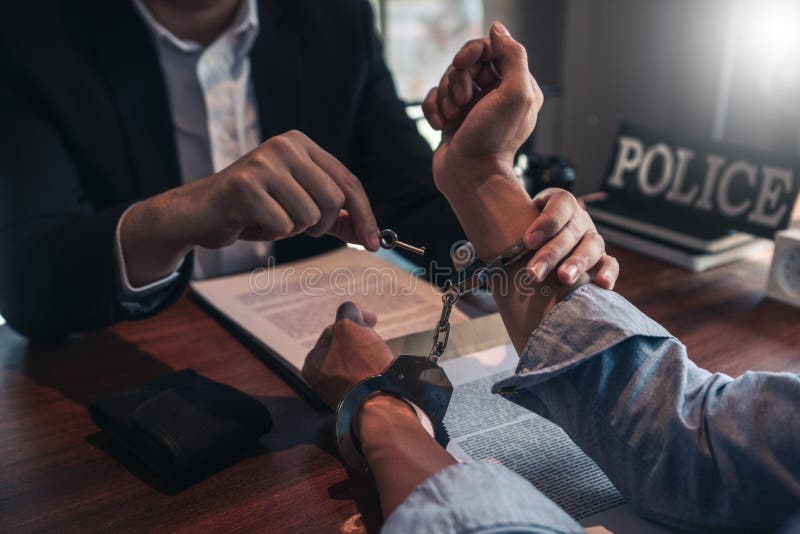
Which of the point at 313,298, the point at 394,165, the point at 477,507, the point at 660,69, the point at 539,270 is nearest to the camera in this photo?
the point at 477,507

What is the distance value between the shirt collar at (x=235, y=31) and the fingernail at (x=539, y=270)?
658 mm

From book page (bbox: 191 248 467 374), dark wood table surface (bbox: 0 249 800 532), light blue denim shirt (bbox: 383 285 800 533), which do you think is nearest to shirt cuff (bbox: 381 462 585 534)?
light blue denim shirt (bbox: 383 285 800 533)

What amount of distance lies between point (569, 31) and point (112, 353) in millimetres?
1341

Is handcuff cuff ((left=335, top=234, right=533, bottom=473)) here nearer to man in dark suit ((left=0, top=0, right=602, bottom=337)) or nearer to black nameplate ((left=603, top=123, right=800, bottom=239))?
man in dark suit ((left=0, top=0, right=602, bottom=337))

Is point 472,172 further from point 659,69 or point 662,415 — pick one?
point 659,69

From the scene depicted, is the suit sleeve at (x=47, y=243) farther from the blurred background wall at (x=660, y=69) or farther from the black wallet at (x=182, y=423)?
the blurred background wall at (x=660, y=69)

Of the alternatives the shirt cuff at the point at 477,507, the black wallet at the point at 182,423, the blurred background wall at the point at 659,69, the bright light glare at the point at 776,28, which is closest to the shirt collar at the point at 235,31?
the blurred background wall at the point at 659,69

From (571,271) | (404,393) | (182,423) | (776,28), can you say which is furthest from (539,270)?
(776,28)

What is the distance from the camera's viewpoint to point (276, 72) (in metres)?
1.04

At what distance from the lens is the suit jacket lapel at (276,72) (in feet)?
3.37

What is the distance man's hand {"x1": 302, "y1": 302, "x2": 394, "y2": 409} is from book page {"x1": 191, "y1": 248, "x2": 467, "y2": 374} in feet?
0.16

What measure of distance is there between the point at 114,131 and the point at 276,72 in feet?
0.86

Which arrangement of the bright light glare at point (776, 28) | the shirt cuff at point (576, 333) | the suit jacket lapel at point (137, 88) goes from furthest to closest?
the bright light glare at point (776, 28) → the suit jacket lapel at point (137, 88) → the shirt cuff at point (576, 333)

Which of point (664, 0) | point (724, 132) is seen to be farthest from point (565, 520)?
point (664, 0)
